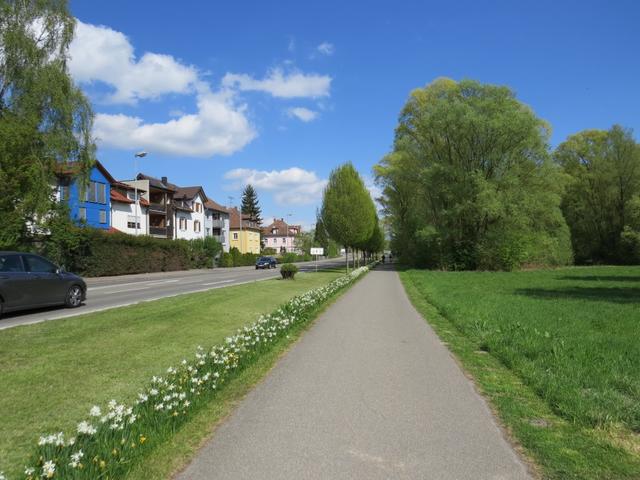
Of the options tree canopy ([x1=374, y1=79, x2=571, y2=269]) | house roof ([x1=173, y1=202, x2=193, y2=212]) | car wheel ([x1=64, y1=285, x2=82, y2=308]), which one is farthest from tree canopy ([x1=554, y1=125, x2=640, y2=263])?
car wheel ([x1=64, y1=285, x2=82, y2=308])

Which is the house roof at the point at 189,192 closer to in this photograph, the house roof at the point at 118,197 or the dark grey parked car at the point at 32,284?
the house roof at the point at 118,197

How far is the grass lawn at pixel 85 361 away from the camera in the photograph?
4523 millimetres

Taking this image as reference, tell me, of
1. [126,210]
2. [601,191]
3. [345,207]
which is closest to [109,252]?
[345,207]

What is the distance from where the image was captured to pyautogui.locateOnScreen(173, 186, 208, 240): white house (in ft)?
212

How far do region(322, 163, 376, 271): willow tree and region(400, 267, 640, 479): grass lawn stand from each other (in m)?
22.6

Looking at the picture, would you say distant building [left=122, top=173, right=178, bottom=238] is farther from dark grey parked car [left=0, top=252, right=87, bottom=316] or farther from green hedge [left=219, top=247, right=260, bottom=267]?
dark grey parked car [left=0, top=252, right=87, bottom=316]

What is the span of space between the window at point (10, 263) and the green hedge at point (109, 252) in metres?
18.0

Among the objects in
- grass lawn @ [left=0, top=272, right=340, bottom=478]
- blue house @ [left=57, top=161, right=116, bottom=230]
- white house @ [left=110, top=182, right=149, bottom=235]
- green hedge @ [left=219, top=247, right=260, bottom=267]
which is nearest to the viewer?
grass lawn @ [left=0, top=272, right=340, bottom=478]

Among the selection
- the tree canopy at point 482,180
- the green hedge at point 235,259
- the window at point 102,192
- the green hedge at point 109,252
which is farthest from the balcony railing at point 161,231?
the tree canopy at point 482,180

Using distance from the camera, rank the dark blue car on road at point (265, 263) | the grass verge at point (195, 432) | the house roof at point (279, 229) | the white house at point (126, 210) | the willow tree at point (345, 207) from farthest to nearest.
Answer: the house roof at point (279, 229) < the dark blue car on road at point (265, 263) < the white house at point (126, 210) < the willow tree at point (345, 207) < the grass verge at point (195, 432)

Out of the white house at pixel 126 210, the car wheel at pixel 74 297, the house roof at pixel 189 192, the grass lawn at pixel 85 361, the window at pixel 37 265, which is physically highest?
the house roof at pixel 189 192

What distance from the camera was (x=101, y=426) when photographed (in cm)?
386

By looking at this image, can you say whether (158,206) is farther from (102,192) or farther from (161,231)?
(102,192)

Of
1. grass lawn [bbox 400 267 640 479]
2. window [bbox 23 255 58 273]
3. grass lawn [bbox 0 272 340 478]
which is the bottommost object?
grass lawn [bbox 400 267 640 479]
